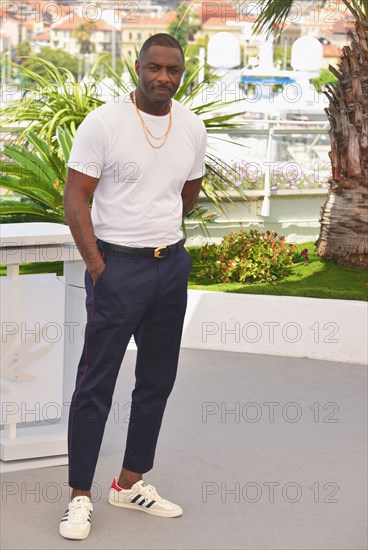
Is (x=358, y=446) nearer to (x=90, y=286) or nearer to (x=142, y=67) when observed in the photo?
(x=90, y=286)

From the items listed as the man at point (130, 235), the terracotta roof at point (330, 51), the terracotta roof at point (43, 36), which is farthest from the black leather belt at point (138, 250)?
the terracotta roof at point (43, 36)

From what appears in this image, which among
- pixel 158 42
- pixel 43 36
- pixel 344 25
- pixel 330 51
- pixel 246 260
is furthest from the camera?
pixel 43 36

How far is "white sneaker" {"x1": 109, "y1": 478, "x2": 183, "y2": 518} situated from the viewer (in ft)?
15.4

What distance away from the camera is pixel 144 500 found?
185 inches

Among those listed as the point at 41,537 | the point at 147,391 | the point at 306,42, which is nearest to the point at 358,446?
the point at 147,391

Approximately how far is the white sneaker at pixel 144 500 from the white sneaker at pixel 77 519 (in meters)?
0.23

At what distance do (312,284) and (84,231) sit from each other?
4.90 meters

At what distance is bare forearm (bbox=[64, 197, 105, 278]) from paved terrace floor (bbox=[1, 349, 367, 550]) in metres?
1.10

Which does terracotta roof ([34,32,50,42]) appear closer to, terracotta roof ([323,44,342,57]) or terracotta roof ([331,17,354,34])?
terracotta roof ([323,44,342,57])

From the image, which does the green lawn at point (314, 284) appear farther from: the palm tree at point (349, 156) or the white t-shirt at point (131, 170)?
the white t-shirt at point (131, 170)

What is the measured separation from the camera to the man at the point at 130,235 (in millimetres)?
4246

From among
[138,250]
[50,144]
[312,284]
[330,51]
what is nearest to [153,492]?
[138,250]

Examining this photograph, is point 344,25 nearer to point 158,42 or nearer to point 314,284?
point 314,284

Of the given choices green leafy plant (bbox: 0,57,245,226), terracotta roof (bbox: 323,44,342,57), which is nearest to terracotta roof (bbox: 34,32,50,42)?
terracotta roof (bbox: 323,44,342,57)
